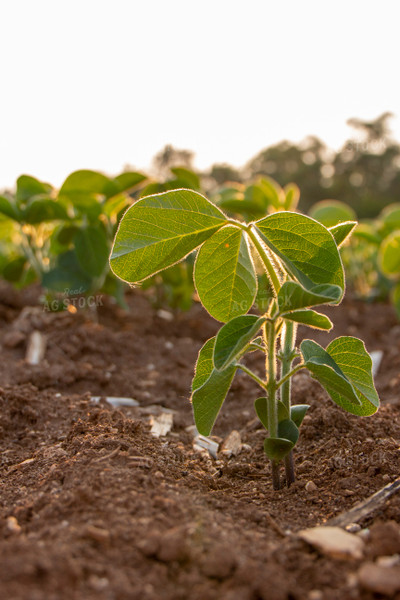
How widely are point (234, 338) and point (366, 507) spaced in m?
0.46

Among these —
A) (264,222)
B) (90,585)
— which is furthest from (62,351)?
(90,585)

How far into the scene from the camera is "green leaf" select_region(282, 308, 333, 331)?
1094 mm

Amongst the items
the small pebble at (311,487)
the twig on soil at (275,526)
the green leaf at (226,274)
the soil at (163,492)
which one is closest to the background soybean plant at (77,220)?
the soil at (163,492)

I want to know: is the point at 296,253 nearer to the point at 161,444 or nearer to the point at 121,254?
the point at 121,254

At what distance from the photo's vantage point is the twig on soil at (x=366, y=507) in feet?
3.71

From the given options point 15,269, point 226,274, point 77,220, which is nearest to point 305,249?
point 226,274

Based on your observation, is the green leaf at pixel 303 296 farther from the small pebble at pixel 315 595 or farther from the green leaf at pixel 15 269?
the green leaf at pixel 15 269

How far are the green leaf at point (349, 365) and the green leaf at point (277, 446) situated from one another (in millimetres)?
152

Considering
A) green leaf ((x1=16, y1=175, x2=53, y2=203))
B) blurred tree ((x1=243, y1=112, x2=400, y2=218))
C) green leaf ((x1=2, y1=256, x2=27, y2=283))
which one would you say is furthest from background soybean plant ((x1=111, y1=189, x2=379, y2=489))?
blurred tree ((x1=243, y1=112, x2=400, y2=218))

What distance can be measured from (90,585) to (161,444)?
0.78 meters

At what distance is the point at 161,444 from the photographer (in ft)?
5.29

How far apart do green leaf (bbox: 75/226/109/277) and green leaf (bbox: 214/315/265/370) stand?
168cm

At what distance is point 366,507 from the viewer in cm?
117

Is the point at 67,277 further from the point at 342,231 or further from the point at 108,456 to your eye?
the point at 342,231
